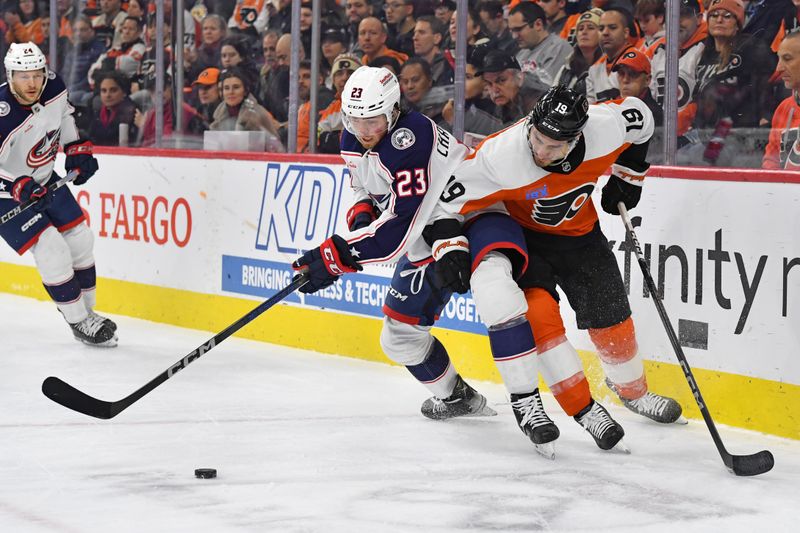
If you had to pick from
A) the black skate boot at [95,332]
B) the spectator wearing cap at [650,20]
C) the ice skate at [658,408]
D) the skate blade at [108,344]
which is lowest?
the skate blade at [108,344]

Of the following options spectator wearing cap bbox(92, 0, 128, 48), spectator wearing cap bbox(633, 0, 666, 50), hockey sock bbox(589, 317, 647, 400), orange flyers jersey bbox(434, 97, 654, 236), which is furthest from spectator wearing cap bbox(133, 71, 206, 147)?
hockey sock bbox(589, 317, 647, 400)

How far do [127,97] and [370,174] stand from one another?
11.4 feet

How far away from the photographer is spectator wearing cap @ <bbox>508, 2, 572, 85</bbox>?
461 cm

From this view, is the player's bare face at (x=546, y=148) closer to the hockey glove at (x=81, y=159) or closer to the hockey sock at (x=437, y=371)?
the hockey sock at (x=437, y=371)

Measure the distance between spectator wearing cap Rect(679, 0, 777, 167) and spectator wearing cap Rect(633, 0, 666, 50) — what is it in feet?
0.57

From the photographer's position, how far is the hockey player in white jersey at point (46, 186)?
5.16 meters

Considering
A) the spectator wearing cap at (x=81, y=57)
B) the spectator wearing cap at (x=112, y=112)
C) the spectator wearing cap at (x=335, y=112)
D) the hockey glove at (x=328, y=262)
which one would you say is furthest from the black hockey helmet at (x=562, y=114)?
the spectator wearing cap at (x=81, y=57)

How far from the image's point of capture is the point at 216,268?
5734 mm

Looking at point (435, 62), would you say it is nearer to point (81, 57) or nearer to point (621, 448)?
point (621, 448)

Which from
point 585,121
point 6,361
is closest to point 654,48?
point 585,121

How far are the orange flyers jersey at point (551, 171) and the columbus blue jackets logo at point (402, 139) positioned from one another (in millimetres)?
157

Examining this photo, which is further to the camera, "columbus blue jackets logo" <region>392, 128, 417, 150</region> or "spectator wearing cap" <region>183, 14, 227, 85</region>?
"spectator wearing cap" <region>183, 14, 227, 85</region>

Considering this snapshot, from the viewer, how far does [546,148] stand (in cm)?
325

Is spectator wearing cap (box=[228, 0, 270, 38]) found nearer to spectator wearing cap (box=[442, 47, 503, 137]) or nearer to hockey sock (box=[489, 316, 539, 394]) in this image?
spectator wearing cap (box=[442, 47, 503, 137])
